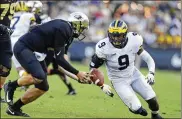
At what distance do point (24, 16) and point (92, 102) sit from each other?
2551 mm

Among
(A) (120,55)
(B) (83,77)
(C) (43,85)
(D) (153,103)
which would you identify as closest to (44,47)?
(C) (43,85)

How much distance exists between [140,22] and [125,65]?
1302cm

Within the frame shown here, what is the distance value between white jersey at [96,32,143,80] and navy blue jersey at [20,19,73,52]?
0.58m

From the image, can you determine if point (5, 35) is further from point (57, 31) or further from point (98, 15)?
point (98, 15)

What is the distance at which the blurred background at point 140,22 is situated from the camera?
802 inches

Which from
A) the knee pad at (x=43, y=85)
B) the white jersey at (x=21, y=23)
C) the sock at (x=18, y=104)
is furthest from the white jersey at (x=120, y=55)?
the white jersey at (x=21, y=23)

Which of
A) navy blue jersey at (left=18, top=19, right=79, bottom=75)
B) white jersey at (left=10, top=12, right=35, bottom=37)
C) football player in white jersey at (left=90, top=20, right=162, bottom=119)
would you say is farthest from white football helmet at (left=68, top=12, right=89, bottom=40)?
white jersey at (left=10, top=12, right=35, bottom=37)

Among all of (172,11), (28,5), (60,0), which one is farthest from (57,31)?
(172,11)

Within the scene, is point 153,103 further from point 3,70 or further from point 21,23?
point 21,23

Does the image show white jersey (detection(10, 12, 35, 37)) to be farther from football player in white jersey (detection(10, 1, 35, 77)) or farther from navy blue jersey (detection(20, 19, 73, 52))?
navy blue jersey (detection(20, 19, 73, 52))

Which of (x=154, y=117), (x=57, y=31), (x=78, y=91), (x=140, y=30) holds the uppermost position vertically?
(x=57, y=31)

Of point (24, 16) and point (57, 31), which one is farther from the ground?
point (57, 31)

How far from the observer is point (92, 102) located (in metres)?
10.4

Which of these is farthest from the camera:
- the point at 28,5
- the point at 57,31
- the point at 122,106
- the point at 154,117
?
the point at 28,5
